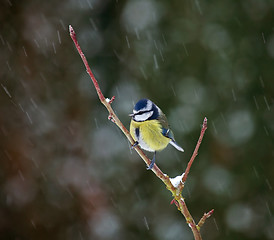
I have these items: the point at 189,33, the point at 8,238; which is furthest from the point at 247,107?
the point at 8,238

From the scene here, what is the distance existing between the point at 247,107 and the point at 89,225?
261 cm

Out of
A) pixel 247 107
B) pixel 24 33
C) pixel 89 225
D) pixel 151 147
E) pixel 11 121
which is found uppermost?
pixel 24 33

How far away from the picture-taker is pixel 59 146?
18.2 ft

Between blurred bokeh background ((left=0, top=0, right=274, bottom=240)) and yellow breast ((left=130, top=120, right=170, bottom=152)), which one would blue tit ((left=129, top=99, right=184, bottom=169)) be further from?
blurred bokeh background ((left=0, top=0, right=274, bottom=240))

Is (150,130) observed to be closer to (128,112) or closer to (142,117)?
(142,117)

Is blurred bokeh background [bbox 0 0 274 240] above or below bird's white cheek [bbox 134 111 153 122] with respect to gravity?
below

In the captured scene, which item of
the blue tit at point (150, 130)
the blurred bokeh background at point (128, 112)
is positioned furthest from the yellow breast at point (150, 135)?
the blurred bokeh background at point (128, 112)

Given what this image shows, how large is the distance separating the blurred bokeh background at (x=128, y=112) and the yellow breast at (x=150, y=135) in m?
2.39

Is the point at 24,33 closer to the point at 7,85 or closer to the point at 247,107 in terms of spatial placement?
the point at 7,85

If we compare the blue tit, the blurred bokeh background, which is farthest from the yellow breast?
the blurred bokeh background

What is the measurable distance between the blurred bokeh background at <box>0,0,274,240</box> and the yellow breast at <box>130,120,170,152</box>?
239 centimetres

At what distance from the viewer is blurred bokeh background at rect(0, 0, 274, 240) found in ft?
15.3

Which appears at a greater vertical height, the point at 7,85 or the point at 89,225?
the point at 7,85

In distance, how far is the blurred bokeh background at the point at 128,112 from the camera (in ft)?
15.3
